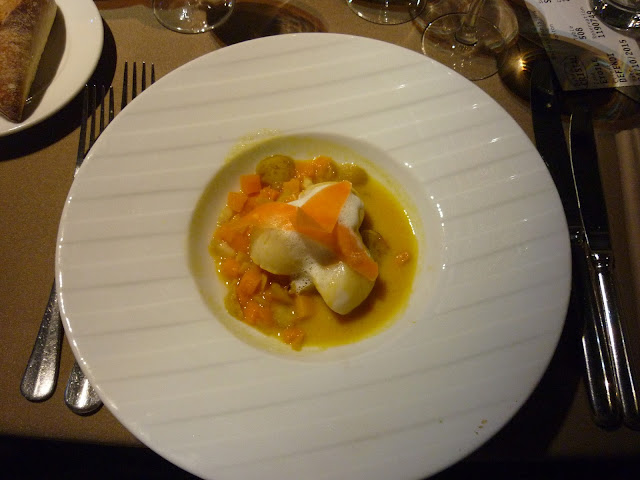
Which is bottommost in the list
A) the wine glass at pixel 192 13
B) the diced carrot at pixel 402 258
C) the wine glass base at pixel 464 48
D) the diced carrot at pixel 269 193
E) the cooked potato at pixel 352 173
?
the diced carrot at pixel 402 258

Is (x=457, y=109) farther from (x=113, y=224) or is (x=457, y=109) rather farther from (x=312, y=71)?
(x=113, y=224)

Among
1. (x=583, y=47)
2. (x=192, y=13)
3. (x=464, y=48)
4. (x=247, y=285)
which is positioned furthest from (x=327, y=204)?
(x=583, y=47)

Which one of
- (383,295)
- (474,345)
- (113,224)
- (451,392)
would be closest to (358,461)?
(451,392)

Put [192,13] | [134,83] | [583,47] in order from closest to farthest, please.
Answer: [134,83]
[583,47]
[192,13]

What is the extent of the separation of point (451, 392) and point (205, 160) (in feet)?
3.41

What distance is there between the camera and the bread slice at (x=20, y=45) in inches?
60.3

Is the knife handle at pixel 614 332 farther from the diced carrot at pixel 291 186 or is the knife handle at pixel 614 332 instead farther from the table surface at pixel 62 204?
the diced carrot at pixel 291 186

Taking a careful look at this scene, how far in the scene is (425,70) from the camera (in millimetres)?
1551

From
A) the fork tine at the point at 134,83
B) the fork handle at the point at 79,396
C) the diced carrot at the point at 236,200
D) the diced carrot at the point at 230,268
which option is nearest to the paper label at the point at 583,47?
the diced carrot at the point at 236,200

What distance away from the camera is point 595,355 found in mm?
1308

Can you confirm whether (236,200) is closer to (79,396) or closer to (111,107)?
(111,107)

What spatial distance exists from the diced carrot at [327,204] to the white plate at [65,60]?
1006 millimetres

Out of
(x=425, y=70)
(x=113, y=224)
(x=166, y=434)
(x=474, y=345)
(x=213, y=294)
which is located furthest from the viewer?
(x=425, y=70)

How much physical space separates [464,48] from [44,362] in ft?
6.61
